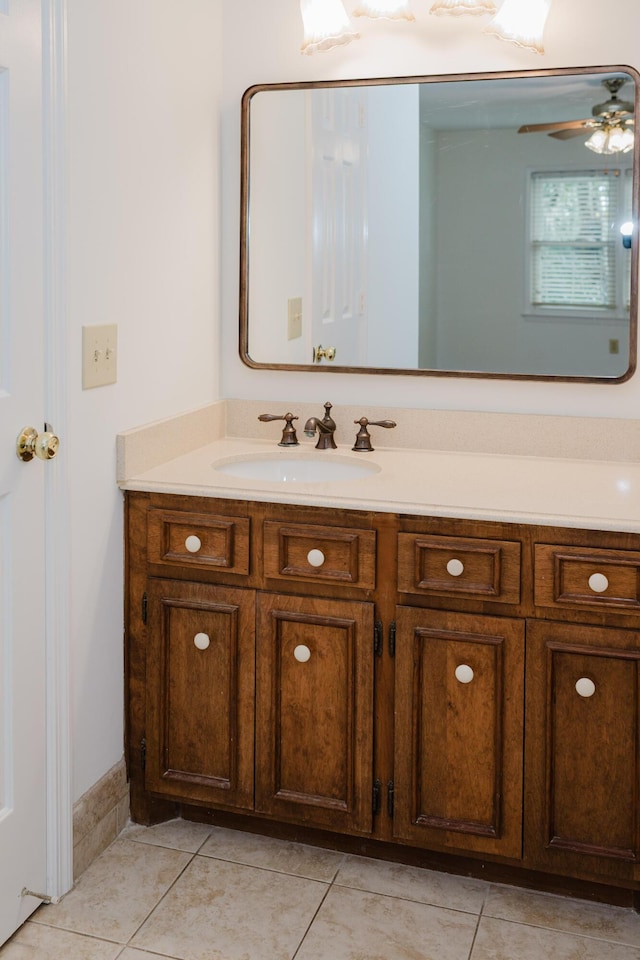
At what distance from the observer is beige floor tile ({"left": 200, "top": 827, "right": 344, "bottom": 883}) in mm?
2123

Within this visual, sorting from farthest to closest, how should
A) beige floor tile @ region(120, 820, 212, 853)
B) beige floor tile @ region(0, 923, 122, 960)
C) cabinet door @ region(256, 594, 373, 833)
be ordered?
1. beige floor tile @ region(120, 820, 212, 853)
2. cabinet door @ region(256, 594, 373, 833)
3. beige floor tile @ region(0, 923, 122, 960)

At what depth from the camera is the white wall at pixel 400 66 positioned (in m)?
2.26

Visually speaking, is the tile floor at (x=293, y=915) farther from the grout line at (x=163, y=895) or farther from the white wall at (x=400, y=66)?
the white wall at (x=400, y=66)

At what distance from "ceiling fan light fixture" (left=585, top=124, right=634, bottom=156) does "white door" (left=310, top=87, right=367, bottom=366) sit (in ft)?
1.79

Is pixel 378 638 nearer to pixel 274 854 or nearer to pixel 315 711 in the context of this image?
pixel 315 711

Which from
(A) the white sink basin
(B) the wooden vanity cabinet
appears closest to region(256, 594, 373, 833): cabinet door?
(B) the wooden vanity cabinet

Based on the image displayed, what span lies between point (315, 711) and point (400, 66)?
1.52 m

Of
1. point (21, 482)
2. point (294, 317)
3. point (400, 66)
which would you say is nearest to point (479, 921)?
point (21, 482)

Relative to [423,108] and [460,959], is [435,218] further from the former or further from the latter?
[460,959]

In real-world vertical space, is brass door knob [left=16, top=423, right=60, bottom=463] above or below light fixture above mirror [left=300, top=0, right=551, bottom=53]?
below

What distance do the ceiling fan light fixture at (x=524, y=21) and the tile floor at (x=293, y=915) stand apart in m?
1.85

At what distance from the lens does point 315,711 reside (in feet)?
6.82

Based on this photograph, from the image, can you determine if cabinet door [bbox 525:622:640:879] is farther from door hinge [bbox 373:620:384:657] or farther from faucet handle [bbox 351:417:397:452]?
faucet handle [bbox 351:417:397:452]

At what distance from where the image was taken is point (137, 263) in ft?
7.13
